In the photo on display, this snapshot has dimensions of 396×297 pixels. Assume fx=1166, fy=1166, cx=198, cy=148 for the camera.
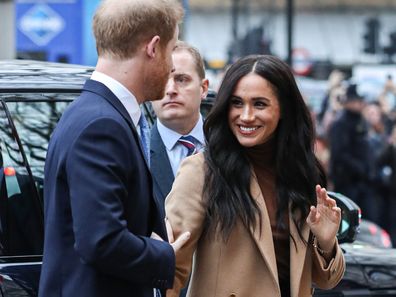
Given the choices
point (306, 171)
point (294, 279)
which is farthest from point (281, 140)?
point (294, 279)

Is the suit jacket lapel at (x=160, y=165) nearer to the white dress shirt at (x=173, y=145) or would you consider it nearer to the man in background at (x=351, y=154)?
the white dress shirt at (x=173, y=145)

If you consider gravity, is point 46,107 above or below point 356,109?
above

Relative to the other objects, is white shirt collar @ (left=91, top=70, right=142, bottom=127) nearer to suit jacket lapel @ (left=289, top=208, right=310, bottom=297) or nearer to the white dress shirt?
suit jacket lapel @ (left=289, top=208, right=310, bottom=297)

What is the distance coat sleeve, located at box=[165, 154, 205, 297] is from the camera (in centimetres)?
383

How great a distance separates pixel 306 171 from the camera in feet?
13.5

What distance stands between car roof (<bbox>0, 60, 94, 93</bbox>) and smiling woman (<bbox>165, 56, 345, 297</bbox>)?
709 mm

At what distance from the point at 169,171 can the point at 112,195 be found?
1.72 meters

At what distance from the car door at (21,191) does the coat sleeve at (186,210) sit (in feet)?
1.76

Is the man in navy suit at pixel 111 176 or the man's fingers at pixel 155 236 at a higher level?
the man in navy suit at pixel 111 176

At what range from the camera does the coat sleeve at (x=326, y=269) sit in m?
4.06

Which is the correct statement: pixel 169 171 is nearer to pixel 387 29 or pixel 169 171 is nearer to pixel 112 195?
pixel 112 195

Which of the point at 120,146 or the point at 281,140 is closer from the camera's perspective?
the point at 120,146

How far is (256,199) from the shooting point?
3.96 m

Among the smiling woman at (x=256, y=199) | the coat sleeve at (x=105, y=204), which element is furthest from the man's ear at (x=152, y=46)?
the smiling woman at (x=256, y=199)
